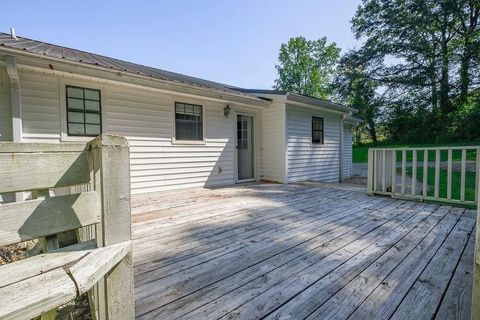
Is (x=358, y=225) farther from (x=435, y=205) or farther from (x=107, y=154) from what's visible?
(x=107, y=154)

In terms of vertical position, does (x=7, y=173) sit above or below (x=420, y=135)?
below

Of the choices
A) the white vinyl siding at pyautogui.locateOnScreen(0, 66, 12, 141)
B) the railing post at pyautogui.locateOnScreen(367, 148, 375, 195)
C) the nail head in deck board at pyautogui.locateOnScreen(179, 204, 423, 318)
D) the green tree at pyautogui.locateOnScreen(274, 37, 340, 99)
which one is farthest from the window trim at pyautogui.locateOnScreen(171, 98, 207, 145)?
the green tree at pyautogui.locateOnScreen(274, 37, 340, 99)

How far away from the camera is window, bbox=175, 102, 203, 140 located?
602 cm

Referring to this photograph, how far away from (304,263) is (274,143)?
556cm

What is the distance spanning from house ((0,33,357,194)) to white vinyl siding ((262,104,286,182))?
3 cm

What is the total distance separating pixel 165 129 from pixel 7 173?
5.19 meters

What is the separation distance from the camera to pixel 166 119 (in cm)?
578

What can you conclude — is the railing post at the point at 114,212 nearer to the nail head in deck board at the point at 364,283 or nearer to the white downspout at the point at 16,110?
the nail head in deck board at the point at 364,283

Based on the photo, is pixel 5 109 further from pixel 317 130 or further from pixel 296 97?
pixel 317 130

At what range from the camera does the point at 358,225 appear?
10.1 feet

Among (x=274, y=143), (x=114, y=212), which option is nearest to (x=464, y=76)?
(x=274, y=143)

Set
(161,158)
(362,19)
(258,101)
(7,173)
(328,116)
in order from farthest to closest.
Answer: (362,19) < (328,116) < (258,101) < (161,158) < (7,173)

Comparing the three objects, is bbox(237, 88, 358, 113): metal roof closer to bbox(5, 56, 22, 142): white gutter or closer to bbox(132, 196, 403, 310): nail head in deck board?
bbox(132, 196, 403, 310): nail head in deck board

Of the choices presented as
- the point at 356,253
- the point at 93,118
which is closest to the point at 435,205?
the point at 356,253
